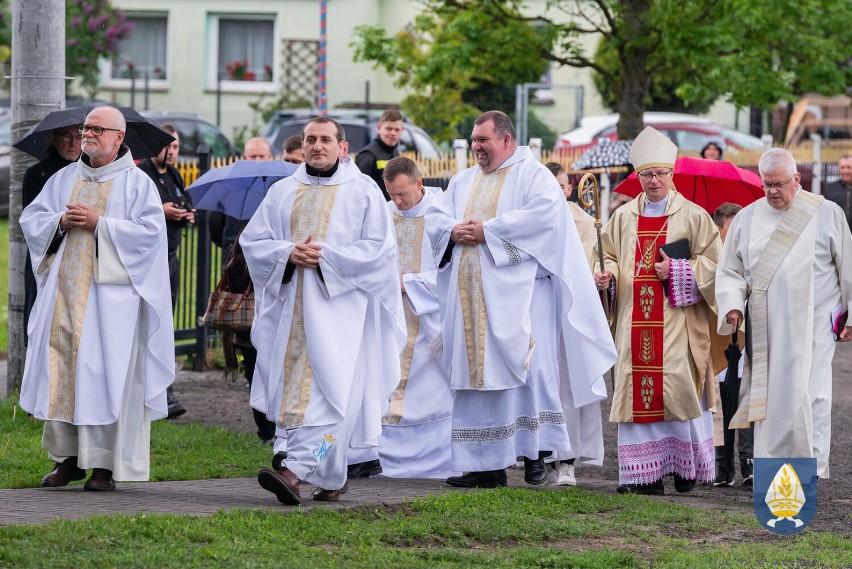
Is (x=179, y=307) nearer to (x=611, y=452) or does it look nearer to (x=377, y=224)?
(x=611, y=452)

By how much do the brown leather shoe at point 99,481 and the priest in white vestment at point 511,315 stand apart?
1944mm

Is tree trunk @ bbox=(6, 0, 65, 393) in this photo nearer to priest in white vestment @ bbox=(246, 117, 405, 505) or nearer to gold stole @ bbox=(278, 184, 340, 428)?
priest in white vestment @ bbox=(246, 117, 405, 505)

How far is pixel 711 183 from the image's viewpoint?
412 inches

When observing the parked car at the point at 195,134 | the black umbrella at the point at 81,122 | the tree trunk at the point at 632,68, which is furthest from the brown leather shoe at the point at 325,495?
the parked car at the point at 195,134

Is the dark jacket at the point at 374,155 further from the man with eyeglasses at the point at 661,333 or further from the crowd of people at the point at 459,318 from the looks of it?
the man with eyeglasses at the point at 661,333

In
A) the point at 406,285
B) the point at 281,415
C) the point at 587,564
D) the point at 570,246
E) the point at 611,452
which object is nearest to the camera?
the point at 587,564

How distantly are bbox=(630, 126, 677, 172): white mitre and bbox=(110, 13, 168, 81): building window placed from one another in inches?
1003

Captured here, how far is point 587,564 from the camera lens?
666 centimetres

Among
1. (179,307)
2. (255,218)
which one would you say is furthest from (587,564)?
(179,307)

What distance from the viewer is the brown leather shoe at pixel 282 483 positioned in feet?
24.8

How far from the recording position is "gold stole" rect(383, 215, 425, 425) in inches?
381

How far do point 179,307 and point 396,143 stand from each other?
322 centimetres

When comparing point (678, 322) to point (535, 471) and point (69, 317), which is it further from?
point (69, 317)

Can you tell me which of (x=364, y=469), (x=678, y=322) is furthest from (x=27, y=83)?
(x=678, y=322)
